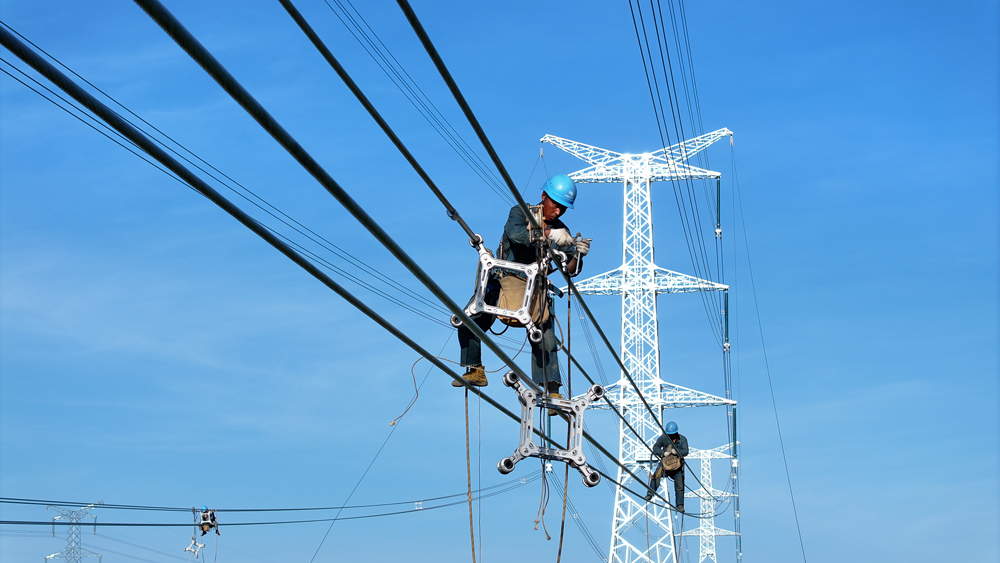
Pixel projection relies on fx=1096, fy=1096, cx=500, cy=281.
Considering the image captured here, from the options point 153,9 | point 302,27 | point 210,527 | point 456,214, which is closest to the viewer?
point 153,9

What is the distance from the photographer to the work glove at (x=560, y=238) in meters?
10.4

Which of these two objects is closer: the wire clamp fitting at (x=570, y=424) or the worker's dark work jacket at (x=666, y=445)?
the wire clamp fitting at (x=570, y=424)

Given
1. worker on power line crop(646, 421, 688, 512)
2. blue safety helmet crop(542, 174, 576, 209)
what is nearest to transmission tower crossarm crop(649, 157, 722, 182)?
worker on power line crop(646, 421, 688, 512)

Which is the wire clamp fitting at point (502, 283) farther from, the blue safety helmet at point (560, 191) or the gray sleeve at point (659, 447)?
the gray sleeve at point (659, 447)

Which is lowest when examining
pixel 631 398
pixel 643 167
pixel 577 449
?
pixel 577 449

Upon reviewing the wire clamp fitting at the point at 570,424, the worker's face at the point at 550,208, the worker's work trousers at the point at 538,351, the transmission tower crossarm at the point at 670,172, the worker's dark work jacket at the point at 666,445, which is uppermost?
the transmission tower crossarm at the point at 670,172

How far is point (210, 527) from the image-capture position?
18.5m

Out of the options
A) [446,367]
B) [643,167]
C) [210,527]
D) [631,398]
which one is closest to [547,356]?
[446,367]

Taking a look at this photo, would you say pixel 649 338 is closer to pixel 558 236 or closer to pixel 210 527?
pixel 210 527

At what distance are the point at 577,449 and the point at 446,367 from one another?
244cm

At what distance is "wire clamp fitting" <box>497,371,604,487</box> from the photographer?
1048 cm

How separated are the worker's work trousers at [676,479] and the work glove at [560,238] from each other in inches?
483

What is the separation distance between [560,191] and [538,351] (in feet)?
5.28

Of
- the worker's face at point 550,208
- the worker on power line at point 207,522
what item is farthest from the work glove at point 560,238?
the worker on power line at point 207,522
